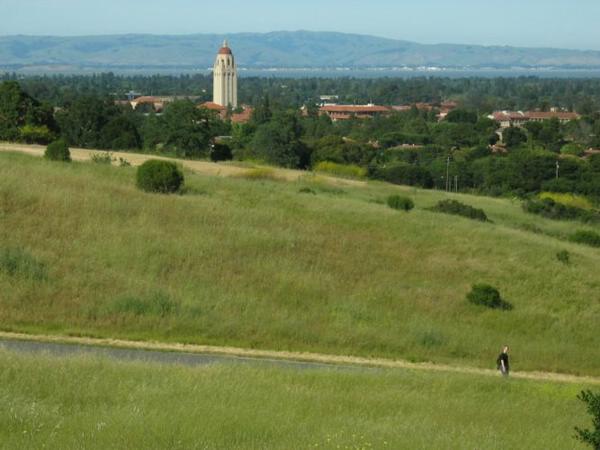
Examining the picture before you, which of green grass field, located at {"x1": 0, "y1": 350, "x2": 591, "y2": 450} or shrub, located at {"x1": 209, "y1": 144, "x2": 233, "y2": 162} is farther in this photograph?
shrub, located at {"x1": 209, "y1": 144, "x2": 233, "y2": 162}

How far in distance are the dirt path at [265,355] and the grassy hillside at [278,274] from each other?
48 centimetres

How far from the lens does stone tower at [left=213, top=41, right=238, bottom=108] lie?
483 ft

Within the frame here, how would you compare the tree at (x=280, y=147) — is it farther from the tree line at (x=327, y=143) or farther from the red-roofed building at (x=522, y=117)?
the red-roofed building at (x=522, y=117)

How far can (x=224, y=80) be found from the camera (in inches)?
5837

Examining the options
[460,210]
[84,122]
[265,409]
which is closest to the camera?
[265,409]

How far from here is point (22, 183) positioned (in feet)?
83.8

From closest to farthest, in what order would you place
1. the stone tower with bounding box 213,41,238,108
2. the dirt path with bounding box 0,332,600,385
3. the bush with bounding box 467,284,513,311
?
the dirt path with bounding box 0,332,600,385 → the bush with bounding box 467,284,513,311 → the stone tower with bounding box 213,41,238,108

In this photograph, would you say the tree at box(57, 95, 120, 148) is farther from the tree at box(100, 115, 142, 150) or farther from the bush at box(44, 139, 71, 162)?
the bush at box(44, 139, 71, 162)

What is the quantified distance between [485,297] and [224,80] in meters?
129

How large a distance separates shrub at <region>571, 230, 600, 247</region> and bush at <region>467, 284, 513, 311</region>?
32.8 feet

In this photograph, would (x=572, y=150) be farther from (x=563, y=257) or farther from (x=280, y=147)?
(x=563, y=257)

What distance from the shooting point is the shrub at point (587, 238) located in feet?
102

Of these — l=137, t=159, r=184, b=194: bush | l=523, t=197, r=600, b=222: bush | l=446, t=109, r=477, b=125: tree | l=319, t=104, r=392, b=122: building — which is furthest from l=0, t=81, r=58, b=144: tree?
l=319, t=104, r=392, b=122: building

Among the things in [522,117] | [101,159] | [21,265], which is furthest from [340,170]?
[522,117]
